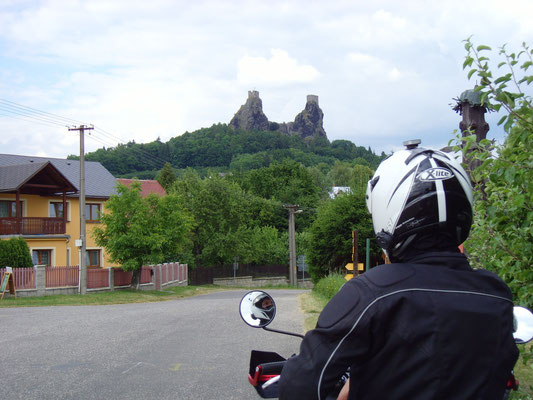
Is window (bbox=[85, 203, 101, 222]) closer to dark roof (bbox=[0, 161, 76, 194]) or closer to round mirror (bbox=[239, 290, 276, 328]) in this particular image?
dark roof (bbox=[0, 161, 76, 194])

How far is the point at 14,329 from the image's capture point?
13.3 metres

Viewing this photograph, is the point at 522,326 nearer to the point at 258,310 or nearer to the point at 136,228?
the point at 258,310

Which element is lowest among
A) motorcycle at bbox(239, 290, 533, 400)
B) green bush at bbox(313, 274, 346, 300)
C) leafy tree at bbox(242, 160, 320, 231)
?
green bush at bbox(313, 274, 346, 300)

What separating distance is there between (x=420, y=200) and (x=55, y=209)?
127ft

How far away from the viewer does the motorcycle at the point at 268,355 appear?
204 cm

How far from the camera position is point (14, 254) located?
2795cm

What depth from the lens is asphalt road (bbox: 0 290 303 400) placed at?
23.9ft

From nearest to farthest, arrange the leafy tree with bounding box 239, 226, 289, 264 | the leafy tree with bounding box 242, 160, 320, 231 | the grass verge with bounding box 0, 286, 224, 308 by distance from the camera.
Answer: the grass verge with bounding box 0, 286, 224, 308 < the leafy tree with bounding box 239, 226, 289, 264 < the leafy tree with bounding box 242, 160, 320, 231

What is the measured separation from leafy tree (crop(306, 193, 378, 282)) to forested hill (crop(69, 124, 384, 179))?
2532 inches

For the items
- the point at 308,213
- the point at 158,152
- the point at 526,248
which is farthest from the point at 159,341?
the point at 158,152

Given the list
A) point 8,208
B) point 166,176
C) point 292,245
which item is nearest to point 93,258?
point 8,208

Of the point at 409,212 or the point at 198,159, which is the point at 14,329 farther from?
the point at 198,159

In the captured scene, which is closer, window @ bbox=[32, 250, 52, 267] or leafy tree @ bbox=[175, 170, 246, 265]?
window @ bbox=[32, 250, 52, 267]

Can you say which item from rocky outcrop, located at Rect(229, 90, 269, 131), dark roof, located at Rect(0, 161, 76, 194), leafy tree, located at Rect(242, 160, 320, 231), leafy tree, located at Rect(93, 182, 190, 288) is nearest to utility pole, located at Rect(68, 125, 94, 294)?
leafy tree, located at Rect(93, 182, 190, 288)
